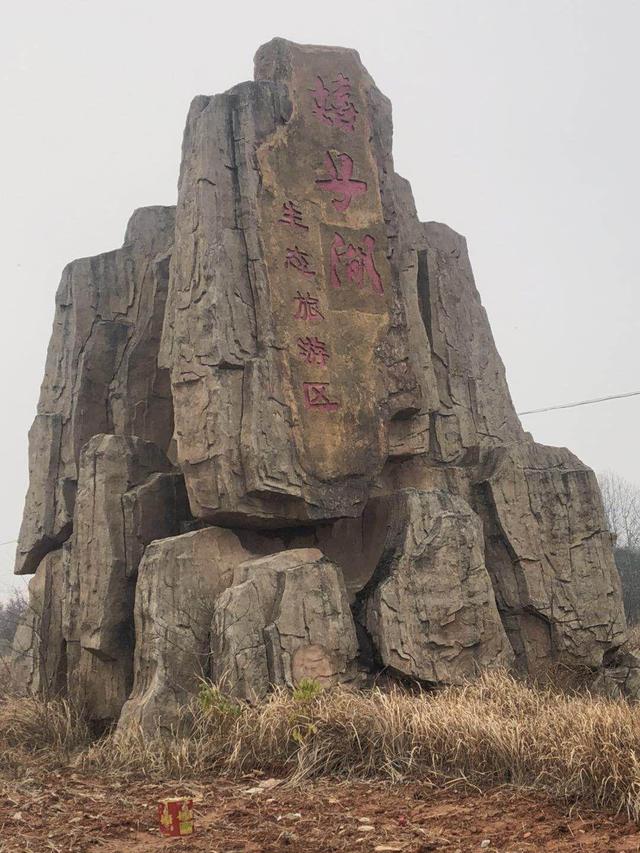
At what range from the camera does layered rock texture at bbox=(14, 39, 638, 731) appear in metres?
5.97

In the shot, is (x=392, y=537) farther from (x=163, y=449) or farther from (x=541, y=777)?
(x=541, y=777)

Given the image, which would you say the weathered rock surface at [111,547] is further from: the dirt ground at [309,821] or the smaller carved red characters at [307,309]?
the dirt ground at [309,821]

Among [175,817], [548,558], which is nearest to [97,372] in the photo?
[548,558]

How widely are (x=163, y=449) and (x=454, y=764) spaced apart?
12.1ft

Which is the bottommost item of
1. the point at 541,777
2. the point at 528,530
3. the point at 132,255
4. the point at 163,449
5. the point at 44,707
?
the point at 541,777

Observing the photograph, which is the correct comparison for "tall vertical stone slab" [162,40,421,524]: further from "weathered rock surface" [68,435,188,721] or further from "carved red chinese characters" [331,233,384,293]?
"weathered rock surface" [68,435,188,721]

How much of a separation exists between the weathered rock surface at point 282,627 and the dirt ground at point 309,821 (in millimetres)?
945

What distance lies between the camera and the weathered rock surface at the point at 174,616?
5598 mm

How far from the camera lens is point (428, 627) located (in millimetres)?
6152

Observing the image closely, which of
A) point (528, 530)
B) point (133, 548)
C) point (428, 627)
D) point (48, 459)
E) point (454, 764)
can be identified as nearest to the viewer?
point (454, 764)

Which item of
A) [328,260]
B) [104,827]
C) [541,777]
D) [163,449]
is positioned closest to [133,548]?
[163,449]

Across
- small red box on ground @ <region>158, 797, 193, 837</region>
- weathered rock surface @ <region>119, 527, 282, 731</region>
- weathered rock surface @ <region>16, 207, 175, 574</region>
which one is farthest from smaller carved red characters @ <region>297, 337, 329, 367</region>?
small red box on ground @ <region>158, 797, 193, 837</region>

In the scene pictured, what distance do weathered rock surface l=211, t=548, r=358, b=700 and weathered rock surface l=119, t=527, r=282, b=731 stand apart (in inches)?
6.9

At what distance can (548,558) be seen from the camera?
23.1ft
